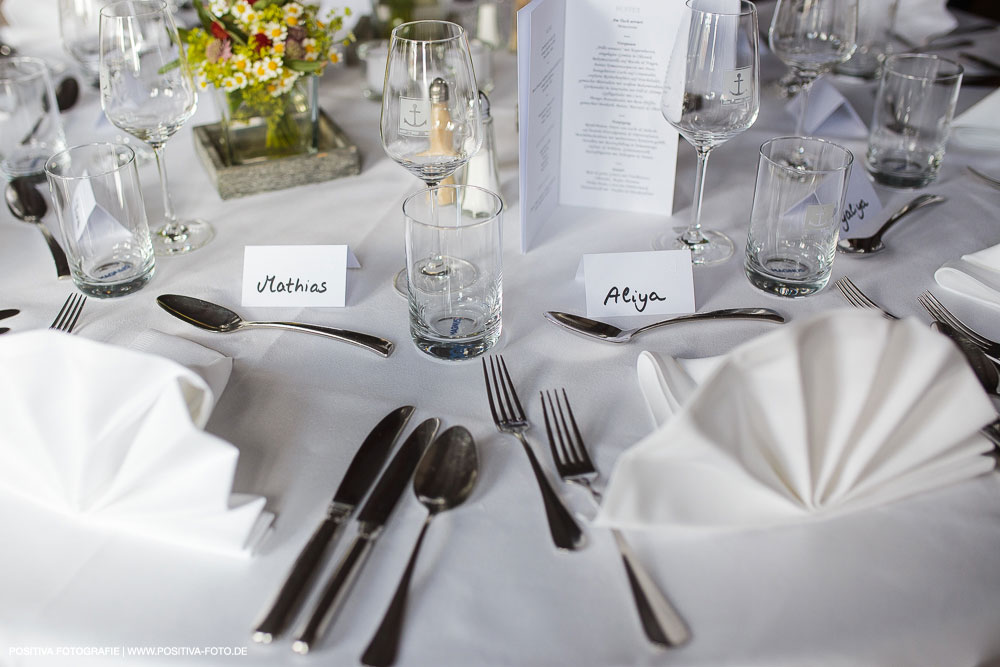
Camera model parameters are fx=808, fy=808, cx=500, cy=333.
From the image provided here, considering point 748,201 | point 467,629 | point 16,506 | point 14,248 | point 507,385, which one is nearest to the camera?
point 467,629

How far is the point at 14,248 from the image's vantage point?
1.25 m

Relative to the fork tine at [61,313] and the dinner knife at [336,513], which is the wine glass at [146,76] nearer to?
the fork tine at [61,313]

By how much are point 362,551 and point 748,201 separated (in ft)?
3.14

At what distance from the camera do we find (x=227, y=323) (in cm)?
105

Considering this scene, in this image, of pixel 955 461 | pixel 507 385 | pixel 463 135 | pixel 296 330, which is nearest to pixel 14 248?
pixel 296 330

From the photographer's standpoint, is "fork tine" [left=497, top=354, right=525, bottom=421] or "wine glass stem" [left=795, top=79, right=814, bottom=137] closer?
"fork tine" [left=497, top=354, right=525, bottom=421]

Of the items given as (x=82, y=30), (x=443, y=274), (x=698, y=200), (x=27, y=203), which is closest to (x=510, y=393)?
(x=443, y=274)

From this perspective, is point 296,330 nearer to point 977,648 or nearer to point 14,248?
point 14,248

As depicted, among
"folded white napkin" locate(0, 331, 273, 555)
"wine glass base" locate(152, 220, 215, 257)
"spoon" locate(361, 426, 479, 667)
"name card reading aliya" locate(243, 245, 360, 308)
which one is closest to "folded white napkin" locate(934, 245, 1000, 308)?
"spoon" locate(361, 426, 479, 667)

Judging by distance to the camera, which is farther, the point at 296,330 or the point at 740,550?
the point at 296,330

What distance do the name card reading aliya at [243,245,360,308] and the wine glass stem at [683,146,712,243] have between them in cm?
52

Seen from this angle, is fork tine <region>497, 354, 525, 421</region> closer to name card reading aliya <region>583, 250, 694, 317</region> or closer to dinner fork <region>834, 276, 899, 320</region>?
name card reading aliya <region>583, 250, 694, 317</region>

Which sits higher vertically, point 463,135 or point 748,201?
point 463,135

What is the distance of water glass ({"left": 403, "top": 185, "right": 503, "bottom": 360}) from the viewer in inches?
36.4
